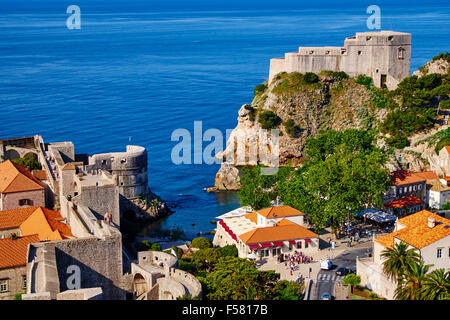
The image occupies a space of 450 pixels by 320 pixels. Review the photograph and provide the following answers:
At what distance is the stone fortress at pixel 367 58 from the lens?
83.9 meters

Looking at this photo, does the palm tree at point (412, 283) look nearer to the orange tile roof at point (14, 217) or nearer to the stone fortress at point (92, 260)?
the stone fortress at point (92, 260)

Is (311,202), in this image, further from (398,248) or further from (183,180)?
(183,180)

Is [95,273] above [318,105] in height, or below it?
below

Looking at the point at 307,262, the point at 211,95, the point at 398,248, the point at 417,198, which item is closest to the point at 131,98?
the point at 211,95

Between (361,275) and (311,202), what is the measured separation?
11795mm

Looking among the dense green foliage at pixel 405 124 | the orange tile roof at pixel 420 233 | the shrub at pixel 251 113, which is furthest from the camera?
the shrub at pixel 251 113

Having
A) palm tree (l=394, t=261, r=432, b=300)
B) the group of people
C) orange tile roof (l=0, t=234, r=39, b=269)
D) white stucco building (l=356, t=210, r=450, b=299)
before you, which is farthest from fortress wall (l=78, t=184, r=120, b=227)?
palm tree (l=394, t=261, r=432, b=300)

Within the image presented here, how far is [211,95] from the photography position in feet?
421

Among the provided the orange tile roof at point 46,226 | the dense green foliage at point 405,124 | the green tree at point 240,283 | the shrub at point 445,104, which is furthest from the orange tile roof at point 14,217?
the shrub at point 445,104

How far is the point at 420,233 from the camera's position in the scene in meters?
40.8

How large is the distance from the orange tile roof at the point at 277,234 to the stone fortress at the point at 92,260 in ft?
27.2

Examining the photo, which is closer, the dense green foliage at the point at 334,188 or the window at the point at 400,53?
the dense green foliage at the point at 334,188

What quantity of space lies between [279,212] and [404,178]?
621 inches

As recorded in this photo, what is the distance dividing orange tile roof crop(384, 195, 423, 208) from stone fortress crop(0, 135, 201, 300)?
24.0 meters
